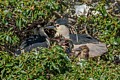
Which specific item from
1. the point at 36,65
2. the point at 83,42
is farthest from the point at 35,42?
the point at 36,65

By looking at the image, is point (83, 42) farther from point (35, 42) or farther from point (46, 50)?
point (46, 50)

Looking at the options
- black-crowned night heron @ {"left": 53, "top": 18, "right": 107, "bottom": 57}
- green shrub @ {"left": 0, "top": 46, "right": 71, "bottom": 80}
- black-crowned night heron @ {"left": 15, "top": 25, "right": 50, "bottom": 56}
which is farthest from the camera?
black-crowned night heron @ {"left": 53, "top": 18, "right": 107, "bottom": 57}

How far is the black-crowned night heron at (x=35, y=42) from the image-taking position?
13.8 ft

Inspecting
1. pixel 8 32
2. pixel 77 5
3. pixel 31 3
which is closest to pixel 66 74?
pixel 8 32

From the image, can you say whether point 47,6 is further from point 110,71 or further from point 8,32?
point 110,71

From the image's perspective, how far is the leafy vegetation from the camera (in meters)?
3.61

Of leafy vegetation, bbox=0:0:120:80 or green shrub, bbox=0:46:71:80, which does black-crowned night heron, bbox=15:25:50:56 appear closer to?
leafy vegetation, bbox=0:0:120:80

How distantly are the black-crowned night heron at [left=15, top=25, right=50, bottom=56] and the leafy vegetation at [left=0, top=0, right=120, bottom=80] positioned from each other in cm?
8

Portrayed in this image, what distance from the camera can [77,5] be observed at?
547 cm

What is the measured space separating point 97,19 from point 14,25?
106 centimetres

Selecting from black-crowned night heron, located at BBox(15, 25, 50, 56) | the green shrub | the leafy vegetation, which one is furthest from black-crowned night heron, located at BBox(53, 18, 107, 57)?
the green shrub

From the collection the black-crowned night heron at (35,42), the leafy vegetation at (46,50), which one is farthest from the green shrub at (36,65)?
the black-crowned night heron at (35,42)

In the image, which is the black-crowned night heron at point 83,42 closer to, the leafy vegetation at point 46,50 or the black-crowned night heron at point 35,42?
the leafy vegetation at point 46,50

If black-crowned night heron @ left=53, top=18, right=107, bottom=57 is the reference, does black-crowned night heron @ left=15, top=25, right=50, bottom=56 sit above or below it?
above
